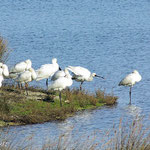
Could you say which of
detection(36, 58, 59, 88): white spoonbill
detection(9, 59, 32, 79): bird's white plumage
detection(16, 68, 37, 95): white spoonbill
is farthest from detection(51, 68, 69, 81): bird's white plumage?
detection(9, 59, 32, 79): bird's white plumage

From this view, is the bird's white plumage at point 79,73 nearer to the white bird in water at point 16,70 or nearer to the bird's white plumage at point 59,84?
the white bird in water at point 16,70

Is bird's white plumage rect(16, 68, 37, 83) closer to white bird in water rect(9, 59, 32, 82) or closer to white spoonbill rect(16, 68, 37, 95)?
white spoonbill rect(16, 68, 37, 95)

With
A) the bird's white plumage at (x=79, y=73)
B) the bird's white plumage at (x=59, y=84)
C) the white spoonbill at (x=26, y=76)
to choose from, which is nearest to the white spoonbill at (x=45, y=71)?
the bird's white plumage at (x=79, y=73)

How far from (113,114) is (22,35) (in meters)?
18.8

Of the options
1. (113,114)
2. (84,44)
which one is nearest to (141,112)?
(113,114)

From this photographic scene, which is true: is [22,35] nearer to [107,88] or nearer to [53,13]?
[53,13]

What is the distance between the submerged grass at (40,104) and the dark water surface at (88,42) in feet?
1.03

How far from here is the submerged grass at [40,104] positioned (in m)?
13.6

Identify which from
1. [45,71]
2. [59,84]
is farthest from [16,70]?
[59,84]

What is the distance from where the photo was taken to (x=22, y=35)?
33219 millimetres

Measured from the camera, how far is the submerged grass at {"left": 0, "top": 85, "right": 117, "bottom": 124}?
13562 mm

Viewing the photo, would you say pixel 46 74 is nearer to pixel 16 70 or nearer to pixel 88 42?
pixel 16 70

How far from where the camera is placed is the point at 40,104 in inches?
580

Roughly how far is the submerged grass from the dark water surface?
1.03 feet
